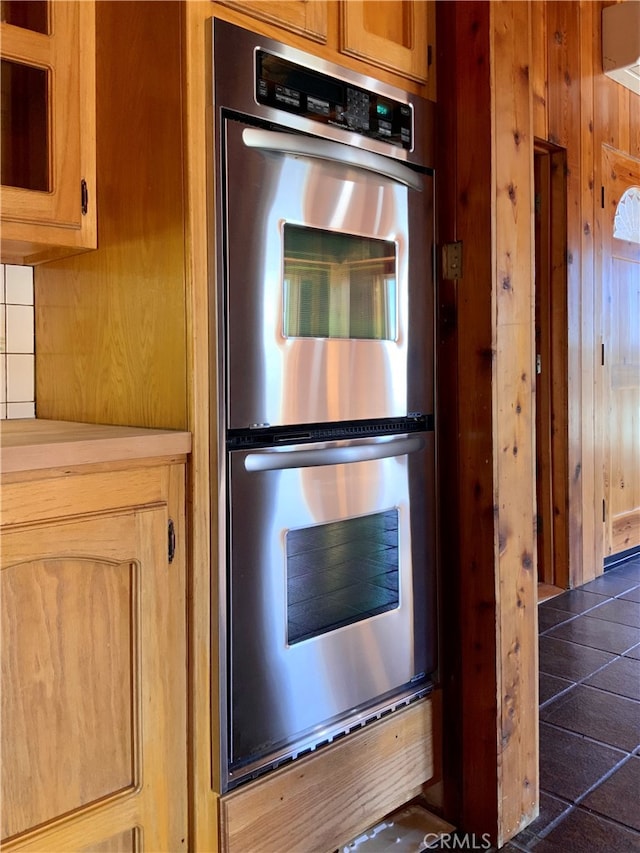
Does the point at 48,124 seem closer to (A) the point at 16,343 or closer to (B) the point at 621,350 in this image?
(A) the point at 16,343

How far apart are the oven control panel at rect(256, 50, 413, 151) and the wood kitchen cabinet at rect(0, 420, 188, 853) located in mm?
690

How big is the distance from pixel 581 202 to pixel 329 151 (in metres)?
2.59

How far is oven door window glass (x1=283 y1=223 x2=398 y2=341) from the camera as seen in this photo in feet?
4.49

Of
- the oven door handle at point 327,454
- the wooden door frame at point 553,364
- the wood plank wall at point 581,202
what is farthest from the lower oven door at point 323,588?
the wood plank wall at point 581,202

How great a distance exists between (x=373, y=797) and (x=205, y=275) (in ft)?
3.90

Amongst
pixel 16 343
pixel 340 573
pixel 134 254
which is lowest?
pixel 340 573

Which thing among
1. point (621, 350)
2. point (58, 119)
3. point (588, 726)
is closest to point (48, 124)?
point (58, 119)

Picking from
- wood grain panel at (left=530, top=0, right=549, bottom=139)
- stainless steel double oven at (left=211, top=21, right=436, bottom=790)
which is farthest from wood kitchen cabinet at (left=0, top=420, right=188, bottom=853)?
wood grain panel at (left=530, top=0, right=549, bottom=139)

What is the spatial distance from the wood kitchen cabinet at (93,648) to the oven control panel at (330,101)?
2.26ft

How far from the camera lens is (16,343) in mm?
1694

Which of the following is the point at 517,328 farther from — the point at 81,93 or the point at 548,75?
the point at 548,75

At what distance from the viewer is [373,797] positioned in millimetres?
1542

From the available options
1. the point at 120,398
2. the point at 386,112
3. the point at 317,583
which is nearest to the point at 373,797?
the point at 317,583

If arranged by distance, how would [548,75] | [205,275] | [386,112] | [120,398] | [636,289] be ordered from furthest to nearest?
[636,289]
[548,75]
[386,112]
[120,398]
[205,275]
